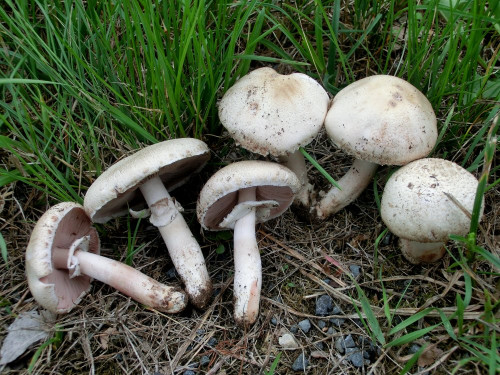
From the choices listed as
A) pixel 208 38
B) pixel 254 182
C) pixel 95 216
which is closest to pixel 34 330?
pixel 95 216

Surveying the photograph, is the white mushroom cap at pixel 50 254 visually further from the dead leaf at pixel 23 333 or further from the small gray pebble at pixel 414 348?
the small gray pebble at pixel 414 348

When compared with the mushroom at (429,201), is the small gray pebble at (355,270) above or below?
below

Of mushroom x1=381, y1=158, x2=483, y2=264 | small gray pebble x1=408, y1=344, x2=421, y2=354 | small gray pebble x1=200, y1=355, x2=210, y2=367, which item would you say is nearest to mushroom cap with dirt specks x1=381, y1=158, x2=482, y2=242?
mushroom x1=381, y1=158, x2=483, y2=264

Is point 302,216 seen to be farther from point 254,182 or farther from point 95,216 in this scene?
point 95,216

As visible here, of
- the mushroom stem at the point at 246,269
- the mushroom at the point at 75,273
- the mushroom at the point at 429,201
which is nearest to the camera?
the mushroom at the point at 429,201

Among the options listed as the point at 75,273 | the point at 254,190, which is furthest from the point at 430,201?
the point at 75,273

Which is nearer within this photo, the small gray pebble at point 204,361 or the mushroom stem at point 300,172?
the small gray pebble at point 204,361

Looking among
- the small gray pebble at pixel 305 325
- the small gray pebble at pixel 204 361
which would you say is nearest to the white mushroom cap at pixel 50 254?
the small gray pebble at pixel 204 361

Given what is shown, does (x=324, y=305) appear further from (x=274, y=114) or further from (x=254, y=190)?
(x=274, y=114)
